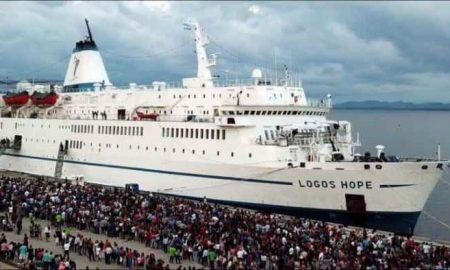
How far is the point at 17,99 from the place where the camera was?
50500 millimetres

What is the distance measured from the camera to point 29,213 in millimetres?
28938

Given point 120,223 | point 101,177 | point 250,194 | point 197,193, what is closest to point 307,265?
point 120,223

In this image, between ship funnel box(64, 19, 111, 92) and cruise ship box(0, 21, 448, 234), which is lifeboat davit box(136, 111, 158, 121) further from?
ship funnel box(64, 19, 111, 92)

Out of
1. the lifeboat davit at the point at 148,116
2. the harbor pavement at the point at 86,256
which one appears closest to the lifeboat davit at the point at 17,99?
the lifeboat davit at the point at 148,116

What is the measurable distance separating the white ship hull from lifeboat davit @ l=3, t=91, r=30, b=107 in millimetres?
10655

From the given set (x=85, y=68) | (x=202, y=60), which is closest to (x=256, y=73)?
(x=202, y=60)

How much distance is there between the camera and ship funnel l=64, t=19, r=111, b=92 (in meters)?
48.0

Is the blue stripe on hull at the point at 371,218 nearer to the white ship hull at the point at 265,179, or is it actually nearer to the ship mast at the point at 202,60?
the white ship hull at the point at 265,179

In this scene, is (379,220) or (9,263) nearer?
(9,263)

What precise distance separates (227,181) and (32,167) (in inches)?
885

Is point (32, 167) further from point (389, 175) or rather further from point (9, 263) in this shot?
point (389, 175)

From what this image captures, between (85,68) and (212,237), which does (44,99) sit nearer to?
(85,68)

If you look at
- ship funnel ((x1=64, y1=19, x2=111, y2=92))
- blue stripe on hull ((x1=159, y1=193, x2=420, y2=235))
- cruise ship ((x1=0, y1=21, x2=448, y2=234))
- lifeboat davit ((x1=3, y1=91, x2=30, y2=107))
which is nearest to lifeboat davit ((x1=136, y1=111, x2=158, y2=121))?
cruise ship ((x1=0, y1=21, x2=448, y2=234))

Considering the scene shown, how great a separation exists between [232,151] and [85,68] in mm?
21604
